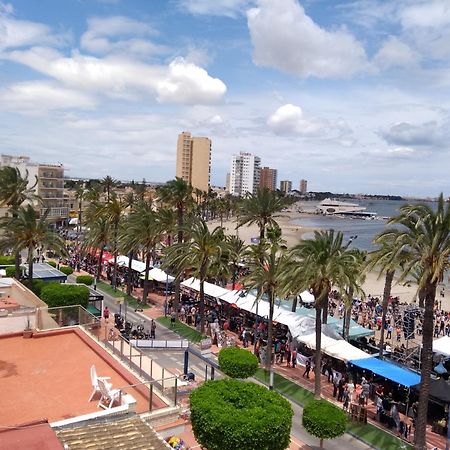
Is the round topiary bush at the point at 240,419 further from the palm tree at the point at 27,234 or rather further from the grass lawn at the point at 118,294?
the grass lawn at the point at 118,294

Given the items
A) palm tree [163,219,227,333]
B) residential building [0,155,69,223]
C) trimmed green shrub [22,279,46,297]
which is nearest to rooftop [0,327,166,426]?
palm tree [163,219,227,333]

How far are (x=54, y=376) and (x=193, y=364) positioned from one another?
11.5 m

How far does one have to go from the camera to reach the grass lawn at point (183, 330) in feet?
102

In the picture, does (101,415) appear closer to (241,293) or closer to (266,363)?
(266,363)

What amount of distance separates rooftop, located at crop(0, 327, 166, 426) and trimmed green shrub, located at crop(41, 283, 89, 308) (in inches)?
431

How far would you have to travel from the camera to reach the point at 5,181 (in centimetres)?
4341

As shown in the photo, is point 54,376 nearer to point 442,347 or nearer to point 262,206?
point 442,347

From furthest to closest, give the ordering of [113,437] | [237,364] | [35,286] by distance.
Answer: [35,286], [237,364], [113,437]

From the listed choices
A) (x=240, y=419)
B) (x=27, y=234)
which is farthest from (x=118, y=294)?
(x=240, y=419)

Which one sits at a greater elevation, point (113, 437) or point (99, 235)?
point (99, 235)

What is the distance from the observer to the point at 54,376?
1462cm

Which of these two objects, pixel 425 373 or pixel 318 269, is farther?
pixel 318 269

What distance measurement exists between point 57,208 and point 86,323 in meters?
85.6

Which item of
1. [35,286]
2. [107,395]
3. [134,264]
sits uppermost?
[107,395]
